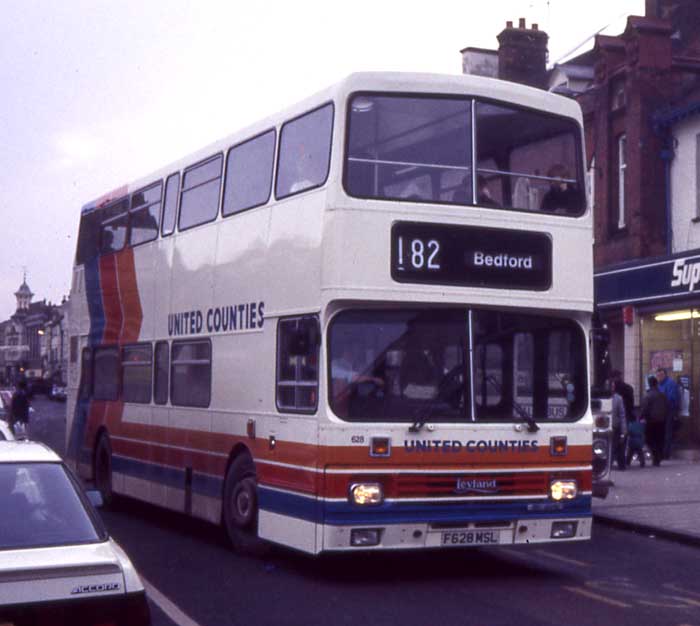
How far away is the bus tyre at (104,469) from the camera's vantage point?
763 inches

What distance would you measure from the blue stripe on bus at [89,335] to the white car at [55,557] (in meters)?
12.1

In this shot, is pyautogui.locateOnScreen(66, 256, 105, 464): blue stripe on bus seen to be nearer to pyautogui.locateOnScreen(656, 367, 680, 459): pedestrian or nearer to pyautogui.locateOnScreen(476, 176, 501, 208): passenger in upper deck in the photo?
pyautogui.locateOnScreen(476, 176, 501, 208): passenger in upper deck

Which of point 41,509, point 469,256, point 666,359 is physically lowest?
point 41,509

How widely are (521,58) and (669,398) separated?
13.8 m

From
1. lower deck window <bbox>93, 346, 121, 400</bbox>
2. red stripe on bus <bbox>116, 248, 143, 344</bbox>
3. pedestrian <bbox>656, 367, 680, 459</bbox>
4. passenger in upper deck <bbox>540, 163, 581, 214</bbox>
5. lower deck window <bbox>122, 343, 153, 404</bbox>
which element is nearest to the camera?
passenger in upper deck <bbox>540, 163, 581, 214</bbox>

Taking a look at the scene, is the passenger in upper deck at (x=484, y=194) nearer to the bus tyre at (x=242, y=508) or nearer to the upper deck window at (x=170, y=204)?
the bus tyre at (x=242, y=508)

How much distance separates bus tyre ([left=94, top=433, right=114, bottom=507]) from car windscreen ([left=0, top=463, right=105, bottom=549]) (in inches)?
452

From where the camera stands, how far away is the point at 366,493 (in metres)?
11.7

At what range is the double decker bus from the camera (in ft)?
38.9

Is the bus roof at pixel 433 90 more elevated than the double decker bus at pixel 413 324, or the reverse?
the bus roof at pixel 433 90

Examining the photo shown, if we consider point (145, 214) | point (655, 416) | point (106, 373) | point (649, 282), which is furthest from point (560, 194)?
point (649, 282)

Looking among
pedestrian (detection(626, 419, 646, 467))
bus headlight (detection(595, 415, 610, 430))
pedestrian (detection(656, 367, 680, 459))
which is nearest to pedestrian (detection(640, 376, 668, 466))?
pedestrian (detection(626, 419, 646, 467))

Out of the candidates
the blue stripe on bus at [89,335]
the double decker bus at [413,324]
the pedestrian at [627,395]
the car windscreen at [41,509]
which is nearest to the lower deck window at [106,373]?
the blue stripe on bus at [89,335]

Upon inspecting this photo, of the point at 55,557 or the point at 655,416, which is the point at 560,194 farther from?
the point at 655,416
